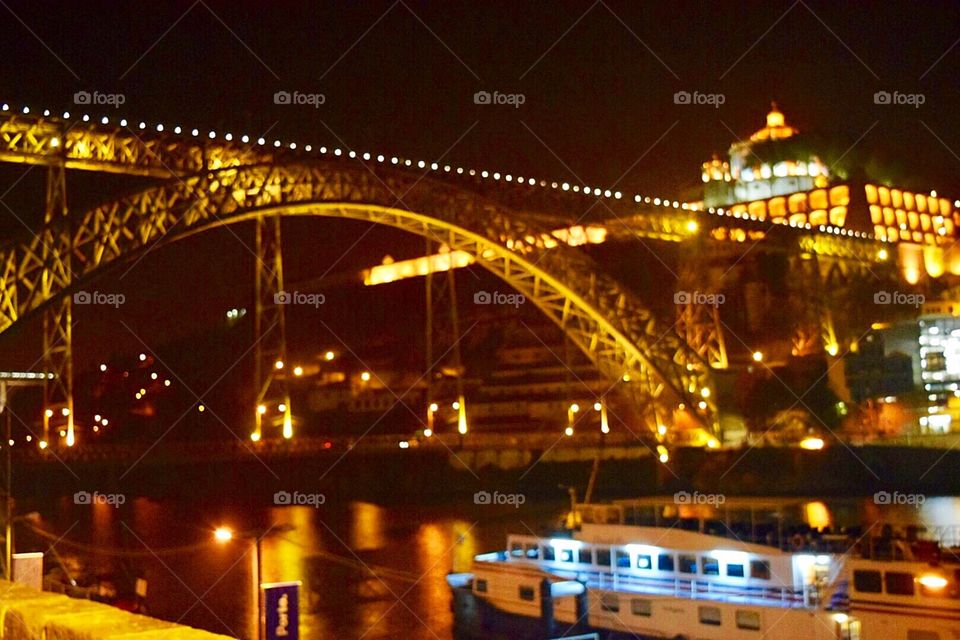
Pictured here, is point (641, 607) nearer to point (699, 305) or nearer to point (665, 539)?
point (665, 539)

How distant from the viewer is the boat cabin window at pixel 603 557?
16.5m

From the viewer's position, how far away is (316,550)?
83.4 ft

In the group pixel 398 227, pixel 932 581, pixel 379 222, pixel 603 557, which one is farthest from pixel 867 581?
pixel 398 227

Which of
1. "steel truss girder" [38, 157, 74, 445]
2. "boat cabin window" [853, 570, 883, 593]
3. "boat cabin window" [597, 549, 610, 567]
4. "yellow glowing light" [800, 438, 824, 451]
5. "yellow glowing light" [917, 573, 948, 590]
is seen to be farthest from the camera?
"yellow glowing light" [800, 438, 824, 451]

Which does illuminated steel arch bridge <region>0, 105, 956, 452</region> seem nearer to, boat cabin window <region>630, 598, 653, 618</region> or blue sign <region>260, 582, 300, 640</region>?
boat cabin window <region>630, 598, 653, 618</region>

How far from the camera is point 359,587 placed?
20594 millimetres

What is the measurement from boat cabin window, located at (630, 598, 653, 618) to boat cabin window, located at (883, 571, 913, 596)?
339cm

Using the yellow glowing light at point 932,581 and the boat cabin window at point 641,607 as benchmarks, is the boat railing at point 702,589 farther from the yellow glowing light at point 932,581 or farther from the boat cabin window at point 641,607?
the yellow glowing light at point 932,581

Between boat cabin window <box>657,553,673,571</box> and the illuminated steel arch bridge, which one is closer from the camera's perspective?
boat cabin window <box>657,553,673,571</box>

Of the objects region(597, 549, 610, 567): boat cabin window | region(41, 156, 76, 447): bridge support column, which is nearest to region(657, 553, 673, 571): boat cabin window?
region(597, 549, 610, 567): boat cabin window

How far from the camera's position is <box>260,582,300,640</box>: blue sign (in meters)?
8.52

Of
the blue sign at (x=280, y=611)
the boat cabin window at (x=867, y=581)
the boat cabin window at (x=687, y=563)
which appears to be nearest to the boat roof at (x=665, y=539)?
the boat cabin window at (x=687, y=563)

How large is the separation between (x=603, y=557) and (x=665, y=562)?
3.95ft

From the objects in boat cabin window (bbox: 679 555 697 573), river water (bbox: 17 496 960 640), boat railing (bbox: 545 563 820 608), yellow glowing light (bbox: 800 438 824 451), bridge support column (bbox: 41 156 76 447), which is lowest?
river water (bbox: 17 496 960 640)
